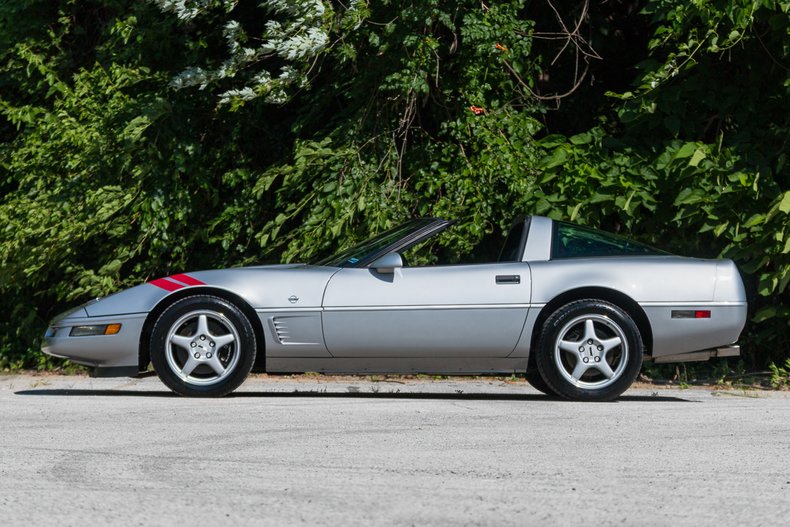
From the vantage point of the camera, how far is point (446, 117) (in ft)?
35.3

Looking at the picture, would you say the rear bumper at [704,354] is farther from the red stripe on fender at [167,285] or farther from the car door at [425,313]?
the red stripe on fender at [167,285]

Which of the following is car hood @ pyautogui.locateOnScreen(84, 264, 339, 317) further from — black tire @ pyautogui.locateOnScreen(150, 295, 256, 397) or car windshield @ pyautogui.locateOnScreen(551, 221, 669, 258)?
car windshield @ pyautogui.locateOnScreen(551, 221, 669, 258)

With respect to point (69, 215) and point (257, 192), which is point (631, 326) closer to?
point (257, 192)

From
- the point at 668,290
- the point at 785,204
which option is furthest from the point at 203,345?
the point at 785,204

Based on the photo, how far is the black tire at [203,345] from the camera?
7.36m

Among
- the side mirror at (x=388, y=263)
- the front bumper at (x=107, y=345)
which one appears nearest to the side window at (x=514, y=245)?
the side mirror at (x=388, y=263)

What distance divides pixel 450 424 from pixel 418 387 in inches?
115

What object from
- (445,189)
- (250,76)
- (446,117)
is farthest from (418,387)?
(250,76)

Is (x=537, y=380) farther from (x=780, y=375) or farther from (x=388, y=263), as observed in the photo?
(x=780, y=375)

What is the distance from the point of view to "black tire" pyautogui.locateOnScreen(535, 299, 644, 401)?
741 centimetres

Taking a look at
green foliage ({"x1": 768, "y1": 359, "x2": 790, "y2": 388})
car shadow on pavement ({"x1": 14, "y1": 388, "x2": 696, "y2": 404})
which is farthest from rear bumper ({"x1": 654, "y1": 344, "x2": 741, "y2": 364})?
green foliage ({"x1": 768, "y1": 359, "x2": 790, "y2": 388})

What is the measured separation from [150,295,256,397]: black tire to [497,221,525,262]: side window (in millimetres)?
1762

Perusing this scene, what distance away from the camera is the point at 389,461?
501cm

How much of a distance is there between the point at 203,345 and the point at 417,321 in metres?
1.32
